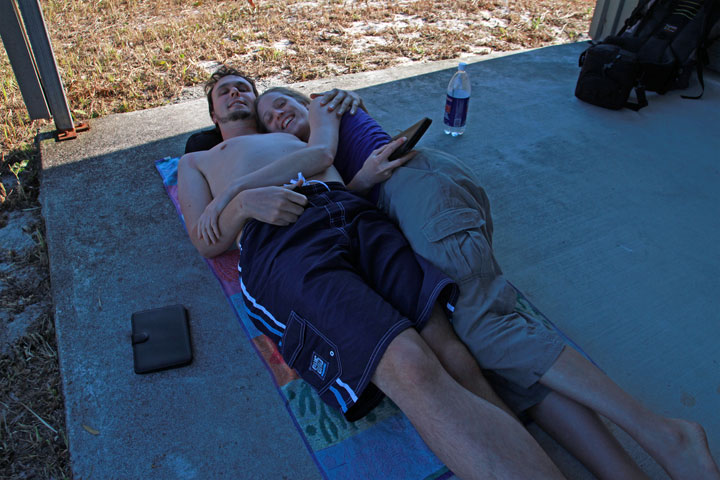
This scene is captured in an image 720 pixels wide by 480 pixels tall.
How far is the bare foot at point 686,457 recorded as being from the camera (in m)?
1.39

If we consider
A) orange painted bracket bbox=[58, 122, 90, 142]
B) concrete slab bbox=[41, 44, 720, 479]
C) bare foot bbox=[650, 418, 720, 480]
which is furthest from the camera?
orange painted bracket bbox=[58, 122, 90, 142]

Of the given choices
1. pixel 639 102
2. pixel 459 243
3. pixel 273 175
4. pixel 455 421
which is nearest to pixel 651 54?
pixel 639 102

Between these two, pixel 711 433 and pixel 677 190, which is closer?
pixel 711 433

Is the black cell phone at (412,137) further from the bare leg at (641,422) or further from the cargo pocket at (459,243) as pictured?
the bare leg at (641,422)

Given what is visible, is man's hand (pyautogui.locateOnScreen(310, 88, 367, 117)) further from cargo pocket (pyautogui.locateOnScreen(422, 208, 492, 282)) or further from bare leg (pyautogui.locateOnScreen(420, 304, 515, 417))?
bare leg (pyautogui.locateOnScreen(420, 304, 515, 417))

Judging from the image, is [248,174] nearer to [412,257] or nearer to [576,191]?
[412,257]

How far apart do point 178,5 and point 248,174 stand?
5352mm

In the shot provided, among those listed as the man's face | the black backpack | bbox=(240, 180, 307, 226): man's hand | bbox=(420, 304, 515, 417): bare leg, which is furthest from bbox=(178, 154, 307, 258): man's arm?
the black backpack

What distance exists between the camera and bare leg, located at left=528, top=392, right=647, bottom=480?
59.0 inches

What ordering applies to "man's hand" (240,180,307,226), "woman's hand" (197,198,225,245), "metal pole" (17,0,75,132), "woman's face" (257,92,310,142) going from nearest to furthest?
1. "man's hand" (240,180,307,226)
2. "woman's hand" (197,198,225,245)
3. "woman's face" (257,92,310,142)
4. "metal pole" (17,0,75,132)

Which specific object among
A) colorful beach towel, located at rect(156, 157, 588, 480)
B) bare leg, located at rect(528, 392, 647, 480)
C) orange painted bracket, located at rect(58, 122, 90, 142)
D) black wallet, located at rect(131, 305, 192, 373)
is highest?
orange painted bracket, located at rect(58, 122, 90, 142)

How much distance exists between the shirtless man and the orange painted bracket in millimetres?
1267

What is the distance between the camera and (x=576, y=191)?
2.95 meters

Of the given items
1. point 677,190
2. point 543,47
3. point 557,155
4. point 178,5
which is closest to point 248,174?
point 557,155
